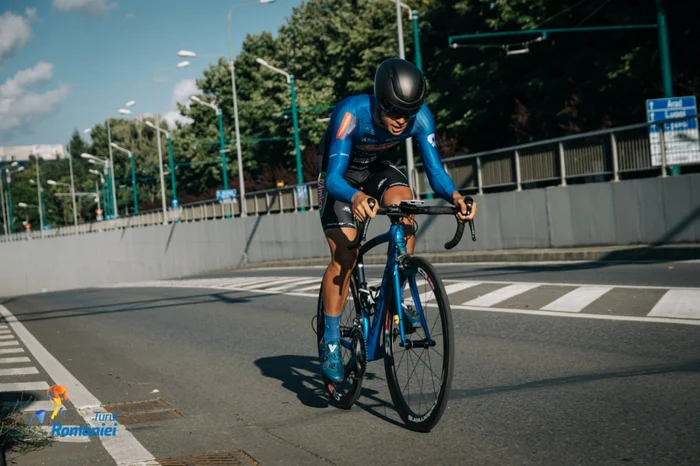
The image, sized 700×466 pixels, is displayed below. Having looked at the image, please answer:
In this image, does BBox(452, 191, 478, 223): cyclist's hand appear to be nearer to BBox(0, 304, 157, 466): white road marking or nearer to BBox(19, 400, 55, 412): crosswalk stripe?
BBox(0, 304, 157, 466): white road marking

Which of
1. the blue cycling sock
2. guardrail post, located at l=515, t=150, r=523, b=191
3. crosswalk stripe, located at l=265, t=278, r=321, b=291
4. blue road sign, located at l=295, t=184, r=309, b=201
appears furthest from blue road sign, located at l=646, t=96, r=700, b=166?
blue road sign, located at l=295, t=184, r=309, b=201

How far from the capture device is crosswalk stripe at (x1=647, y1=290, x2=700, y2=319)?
29.6 ft

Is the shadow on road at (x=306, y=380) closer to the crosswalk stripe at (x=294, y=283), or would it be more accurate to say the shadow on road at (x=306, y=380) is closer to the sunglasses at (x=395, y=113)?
the sunglasses at (x=395, y=113)

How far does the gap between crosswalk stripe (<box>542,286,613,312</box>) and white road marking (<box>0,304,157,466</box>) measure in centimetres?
512

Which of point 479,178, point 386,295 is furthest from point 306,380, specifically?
point 479,178

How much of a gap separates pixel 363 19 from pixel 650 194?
167 ft

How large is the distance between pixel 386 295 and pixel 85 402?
3.03m

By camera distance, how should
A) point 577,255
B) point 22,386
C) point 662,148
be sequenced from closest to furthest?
1. point 22,386
2. point 662,148
3. point 577,255

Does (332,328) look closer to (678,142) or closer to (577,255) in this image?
(678,142)

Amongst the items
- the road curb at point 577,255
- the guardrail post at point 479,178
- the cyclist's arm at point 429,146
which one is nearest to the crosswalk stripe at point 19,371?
the cyclist's arm at point 429,146

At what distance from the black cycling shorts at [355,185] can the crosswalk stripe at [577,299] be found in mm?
4903

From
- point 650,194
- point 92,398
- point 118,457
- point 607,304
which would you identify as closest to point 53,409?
point 92,398

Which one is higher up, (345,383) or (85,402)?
(345,383)

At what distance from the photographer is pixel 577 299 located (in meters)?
11.1
